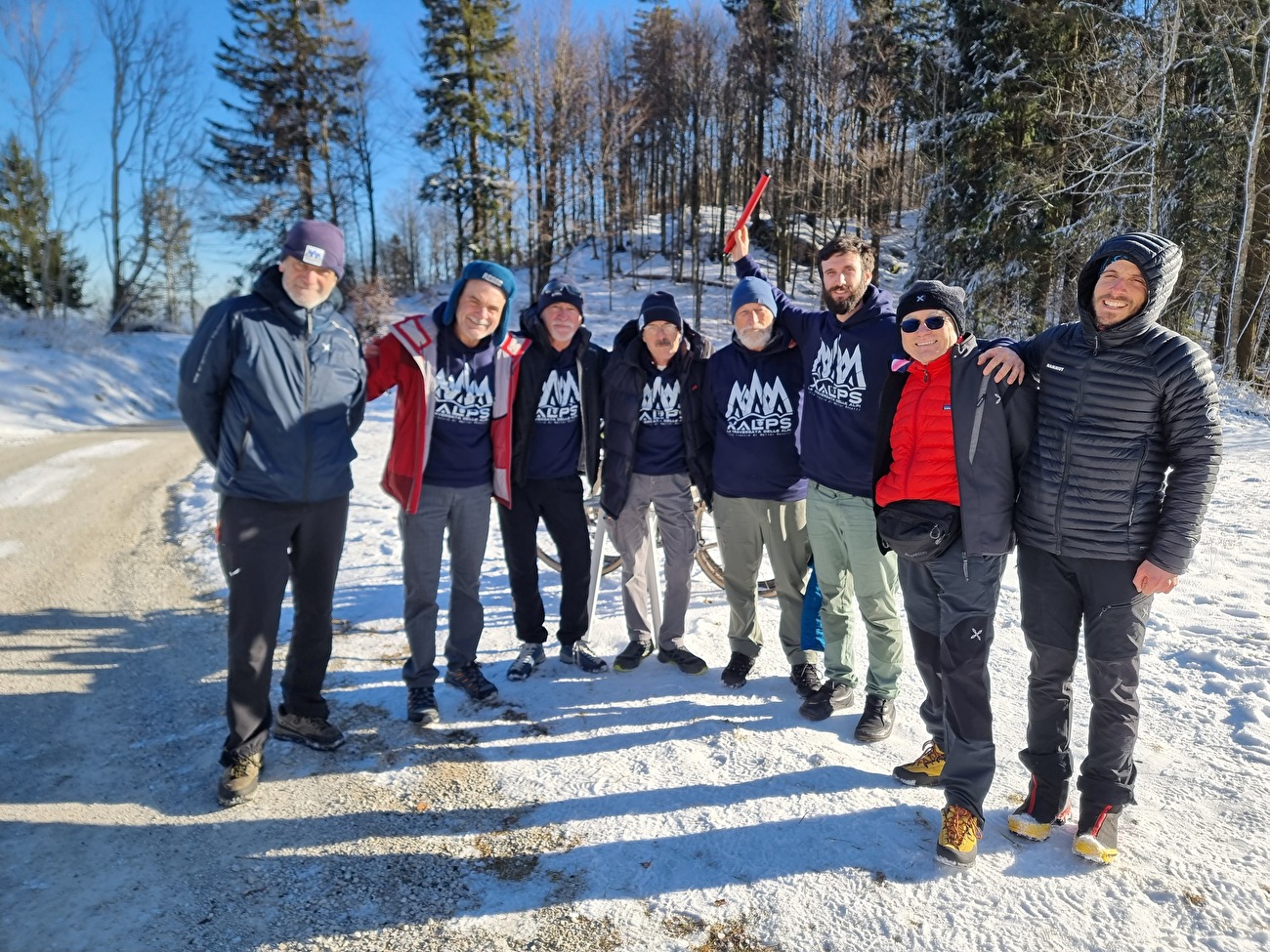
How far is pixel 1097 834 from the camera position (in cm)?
250

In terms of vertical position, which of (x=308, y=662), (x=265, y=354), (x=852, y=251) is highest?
(x=852, y=251)

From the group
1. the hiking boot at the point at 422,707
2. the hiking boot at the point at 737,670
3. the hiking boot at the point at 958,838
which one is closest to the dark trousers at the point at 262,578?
the hiking boot at the point at 422,707

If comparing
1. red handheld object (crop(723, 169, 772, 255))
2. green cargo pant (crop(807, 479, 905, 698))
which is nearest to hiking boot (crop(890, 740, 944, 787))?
green cargo pant (crop(807, 479, 905, 698))

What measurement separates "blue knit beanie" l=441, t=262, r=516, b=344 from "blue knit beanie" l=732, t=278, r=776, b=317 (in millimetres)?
1154

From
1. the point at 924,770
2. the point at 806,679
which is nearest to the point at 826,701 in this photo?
the point at 806,679

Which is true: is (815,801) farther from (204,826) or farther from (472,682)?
(204,826)

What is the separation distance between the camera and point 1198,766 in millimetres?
3041

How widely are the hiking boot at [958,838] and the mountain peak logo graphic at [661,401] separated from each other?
2.29m

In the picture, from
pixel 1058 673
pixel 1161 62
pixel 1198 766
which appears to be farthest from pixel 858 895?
pixel 1161 62

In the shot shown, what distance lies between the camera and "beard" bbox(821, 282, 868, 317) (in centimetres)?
344

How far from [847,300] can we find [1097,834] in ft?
7.86

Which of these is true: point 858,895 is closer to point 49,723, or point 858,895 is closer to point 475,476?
point 475,476

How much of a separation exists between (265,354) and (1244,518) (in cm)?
805

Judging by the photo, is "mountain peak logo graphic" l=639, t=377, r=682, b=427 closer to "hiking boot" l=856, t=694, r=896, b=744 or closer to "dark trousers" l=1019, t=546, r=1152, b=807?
"hiking boot" l=856, t=694, r=896, b=744
